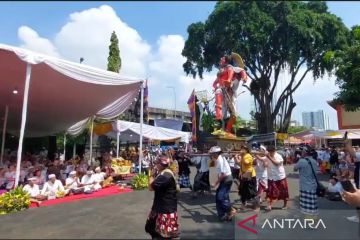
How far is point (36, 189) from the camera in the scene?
9625 mm

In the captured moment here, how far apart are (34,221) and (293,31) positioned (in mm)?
22921

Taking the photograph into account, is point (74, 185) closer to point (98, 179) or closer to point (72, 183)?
point (72, 183)

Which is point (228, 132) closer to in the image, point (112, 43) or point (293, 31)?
point (293, 31)

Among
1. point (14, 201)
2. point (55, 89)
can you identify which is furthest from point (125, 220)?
point (55, 89)

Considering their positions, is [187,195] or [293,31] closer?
[187,195]

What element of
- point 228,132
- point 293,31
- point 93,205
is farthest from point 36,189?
point 293,31

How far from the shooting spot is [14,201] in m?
8.30

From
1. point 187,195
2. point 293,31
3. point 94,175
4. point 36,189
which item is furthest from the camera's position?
point 293,31

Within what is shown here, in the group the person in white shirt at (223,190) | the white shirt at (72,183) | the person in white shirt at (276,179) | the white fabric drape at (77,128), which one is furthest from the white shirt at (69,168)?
the person in white shirt at (276,179)

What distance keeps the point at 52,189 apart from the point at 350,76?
10866 mm

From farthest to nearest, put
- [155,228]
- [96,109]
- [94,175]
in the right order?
1. [96,109]
2. [94,175]
3. [155,228]

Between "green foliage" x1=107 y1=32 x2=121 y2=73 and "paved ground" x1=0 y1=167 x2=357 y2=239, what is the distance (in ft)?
78.8

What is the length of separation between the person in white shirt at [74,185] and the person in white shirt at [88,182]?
16 centimetres

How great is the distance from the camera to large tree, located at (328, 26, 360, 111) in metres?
12.0
